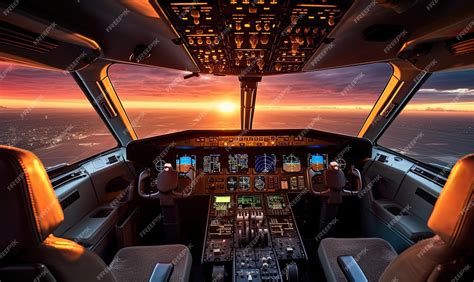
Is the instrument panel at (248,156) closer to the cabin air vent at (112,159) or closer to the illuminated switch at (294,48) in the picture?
the cabin air vent at (112,159)

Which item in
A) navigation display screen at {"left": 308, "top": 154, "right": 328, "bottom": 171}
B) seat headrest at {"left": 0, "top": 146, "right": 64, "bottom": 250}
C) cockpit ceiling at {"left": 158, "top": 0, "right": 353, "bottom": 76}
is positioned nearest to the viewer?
seat headrest at {"left": 0, "top": 146, "right": 64, "bottom": 250}

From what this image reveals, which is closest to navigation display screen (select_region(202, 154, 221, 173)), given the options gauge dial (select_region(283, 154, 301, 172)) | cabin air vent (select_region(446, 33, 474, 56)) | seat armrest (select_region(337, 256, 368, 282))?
gauge dial (select_region(283, 154, 301, 172))

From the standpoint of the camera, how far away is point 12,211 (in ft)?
2.18

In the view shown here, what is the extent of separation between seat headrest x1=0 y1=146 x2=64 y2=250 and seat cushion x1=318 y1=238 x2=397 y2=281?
1578mm

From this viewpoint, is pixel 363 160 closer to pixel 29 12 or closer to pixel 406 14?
pixel 406 14

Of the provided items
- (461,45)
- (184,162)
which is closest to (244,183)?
(184,162)

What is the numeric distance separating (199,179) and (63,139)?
1349 millimetres

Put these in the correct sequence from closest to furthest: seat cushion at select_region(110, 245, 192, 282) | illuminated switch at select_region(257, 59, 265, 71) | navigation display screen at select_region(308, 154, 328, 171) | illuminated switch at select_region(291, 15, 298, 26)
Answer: illuminated switch at select_region(291, 15, 298, 26)
seat cushion at select_region(110, 245, 192, 282)
illuminated switch at select_region(257, 59, 265, 71)
navigation display screen at select_region(308, 154, 328, 171)

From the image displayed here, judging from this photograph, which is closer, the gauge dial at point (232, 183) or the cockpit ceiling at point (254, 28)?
the cockpit ceiling at point (254, 28)

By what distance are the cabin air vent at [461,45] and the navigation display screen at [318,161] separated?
5.12 feet

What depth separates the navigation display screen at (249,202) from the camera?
2713mm

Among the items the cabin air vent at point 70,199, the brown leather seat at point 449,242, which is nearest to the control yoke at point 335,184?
the brown leather seat at point 449,242

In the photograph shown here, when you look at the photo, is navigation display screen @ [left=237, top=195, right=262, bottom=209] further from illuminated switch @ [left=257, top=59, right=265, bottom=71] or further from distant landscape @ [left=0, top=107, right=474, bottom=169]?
illuminated switch @ [left=257, top=59, right=265, bottom=71]

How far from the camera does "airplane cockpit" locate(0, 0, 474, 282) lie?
2.75 feet
